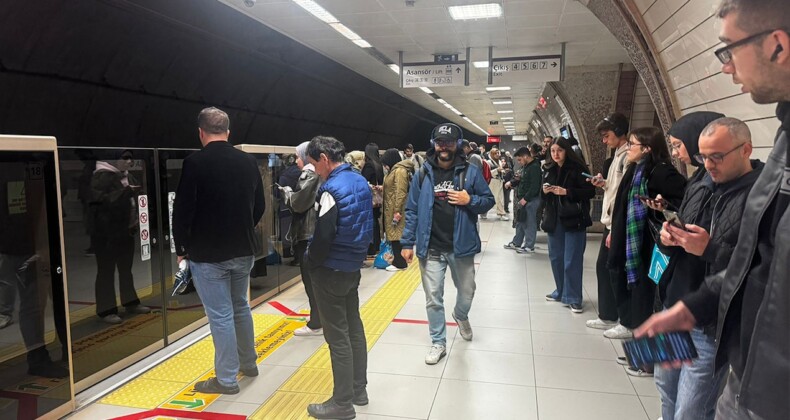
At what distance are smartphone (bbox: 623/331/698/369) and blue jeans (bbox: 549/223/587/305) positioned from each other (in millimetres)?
3154

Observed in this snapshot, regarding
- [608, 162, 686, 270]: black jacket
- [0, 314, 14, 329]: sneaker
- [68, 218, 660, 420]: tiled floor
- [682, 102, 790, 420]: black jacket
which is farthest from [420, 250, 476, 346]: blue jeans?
[0, 314, 14, 329]: sneaker

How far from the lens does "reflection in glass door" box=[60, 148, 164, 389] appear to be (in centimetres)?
332

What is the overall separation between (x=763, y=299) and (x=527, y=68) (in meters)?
7.86

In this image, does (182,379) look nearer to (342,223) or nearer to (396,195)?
(342,223)

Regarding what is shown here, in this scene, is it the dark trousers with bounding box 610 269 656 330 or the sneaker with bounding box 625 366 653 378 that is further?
the sneaker with bounding box 625 366 653 378

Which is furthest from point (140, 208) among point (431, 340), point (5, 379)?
point (431, 340)

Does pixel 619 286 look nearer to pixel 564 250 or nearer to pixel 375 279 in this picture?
pixel 564 250

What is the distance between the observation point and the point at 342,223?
268cm

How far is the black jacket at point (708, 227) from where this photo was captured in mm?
1679

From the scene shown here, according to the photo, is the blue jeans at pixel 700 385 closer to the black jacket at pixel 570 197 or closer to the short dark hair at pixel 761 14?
the short dark hair at pixel 761 14

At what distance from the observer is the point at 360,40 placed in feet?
26.1

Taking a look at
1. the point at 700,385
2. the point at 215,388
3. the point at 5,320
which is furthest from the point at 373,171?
the point at 700,385

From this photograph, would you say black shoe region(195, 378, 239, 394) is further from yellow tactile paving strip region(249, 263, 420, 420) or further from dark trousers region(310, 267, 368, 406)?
dark trousers region(310, 267, 368, 406)

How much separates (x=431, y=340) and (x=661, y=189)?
6.49ft
